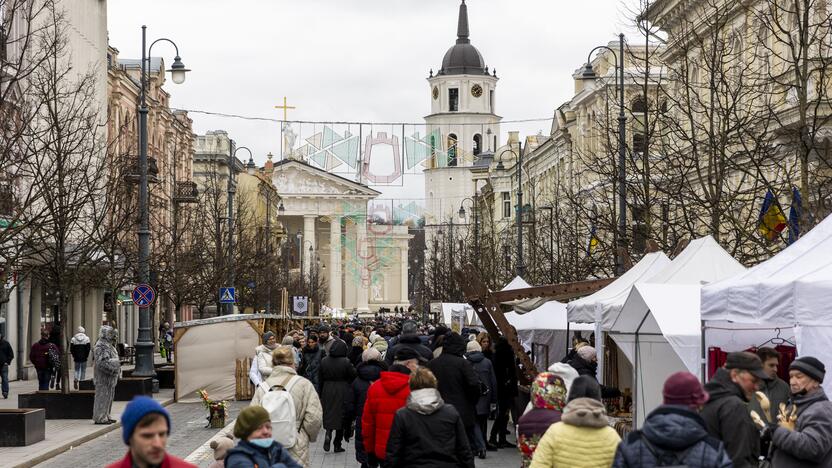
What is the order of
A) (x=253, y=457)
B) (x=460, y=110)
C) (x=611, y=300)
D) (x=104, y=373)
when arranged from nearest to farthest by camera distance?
(x=253, y=457) → (x=611, y=300) → (x=104, y=373) → (x=460, y=110)

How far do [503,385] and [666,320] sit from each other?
20.4 feet

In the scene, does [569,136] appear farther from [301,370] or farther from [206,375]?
[301,370]

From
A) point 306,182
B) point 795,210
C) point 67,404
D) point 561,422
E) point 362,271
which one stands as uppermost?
point 306,182

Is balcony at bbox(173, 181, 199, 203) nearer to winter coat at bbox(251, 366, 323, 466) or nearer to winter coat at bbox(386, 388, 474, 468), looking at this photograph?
winter coat at bbox(251, 366, 323, 466)

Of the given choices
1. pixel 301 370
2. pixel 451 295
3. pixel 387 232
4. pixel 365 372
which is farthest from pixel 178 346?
pixel 387 232

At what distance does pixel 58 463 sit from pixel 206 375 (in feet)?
43.4

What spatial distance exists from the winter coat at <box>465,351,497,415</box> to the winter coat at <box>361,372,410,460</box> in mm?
6588

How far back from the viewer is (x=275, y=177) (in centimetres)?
14938

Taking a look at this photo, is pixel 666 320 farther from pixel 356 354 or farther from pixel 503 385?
pixel 356 354

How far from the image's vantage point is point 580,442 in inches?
316

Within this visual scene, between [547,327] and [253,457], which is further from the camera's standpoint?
[547,327]

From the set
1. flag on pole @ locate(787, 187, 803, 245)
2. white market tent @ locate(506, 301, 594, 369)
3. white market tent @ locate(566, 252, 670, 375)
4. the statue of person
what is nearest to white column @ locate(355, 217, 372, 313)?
white market tent @ locate(506, 301, 594, 369)

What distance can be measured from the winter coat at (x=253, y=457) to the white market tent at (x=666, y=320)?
7484mm

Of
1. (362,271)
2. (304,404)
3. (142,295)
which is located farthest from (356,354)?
(362,271)
